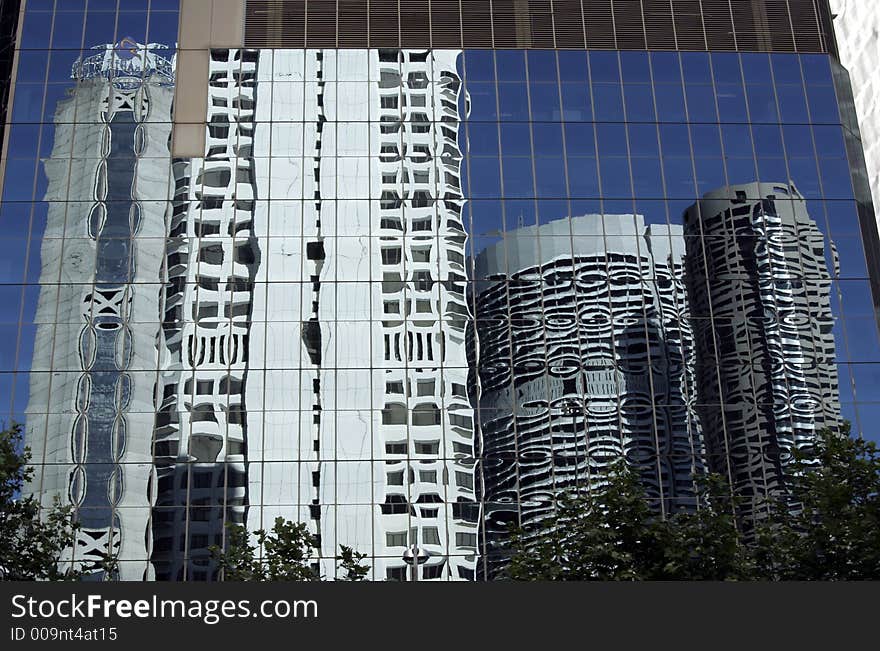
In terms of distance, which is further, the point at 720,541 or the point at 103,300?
the point at 103,300

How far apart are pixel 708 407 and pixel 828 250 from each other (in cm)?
832

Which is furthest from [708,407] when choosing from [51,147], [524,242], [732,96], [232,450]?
[51,147]

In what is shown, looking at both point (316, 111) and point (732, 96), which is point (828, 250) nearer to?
point (732, 96)

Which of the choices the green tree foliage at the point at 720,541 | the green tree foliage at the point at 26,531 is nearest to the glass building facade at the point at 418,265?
the green tree foliage at the point at 26,531

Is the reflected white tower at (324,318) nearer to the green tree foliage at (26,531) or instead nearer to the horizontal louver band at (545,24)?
the horizontal louver band at (545,24)

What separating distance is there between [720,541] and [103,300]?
23.9m

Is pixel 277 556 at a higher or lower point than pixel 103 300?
lower

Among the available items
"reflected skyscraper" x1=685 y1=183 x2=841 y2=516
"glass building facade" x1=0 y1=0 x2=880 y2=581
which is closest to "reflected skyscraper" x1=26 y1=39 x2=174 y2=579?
"glass building facade" x1=0 y1=0 x2=880 y2=581

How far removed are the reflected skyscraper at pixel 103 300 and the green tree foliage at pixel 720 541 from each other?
564 inches


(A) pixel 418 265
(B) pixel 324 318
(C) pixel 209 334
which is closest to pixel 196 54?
(C) pixel 209 334

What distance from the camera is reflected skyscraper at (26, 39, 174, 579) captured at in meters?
41.1

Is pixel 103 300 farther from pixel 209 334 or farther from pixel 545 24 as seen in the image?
pixel 545 24

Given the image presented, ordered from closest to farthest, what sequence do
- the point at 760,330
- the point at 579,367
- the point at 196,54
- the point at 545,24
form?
the point at 579,367 → the point at 760,330 → the point at 196,54 → the point at 545,24

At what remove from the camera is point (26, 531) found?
1505 inches
